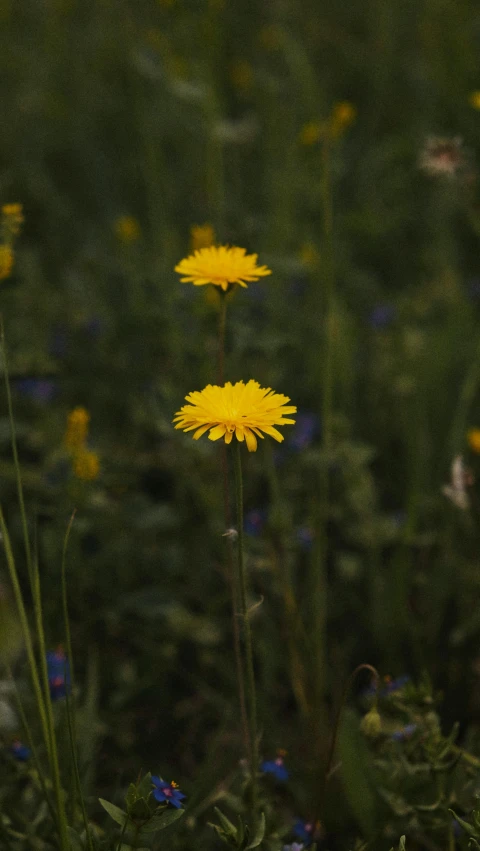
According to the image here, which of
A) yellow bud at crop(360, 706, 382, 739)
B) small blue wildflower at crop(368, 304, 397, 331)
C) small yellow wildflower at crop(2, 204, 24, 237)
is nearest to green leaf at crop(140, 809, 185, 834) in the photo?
yellow bud at crop(360, 706, 382, 739)

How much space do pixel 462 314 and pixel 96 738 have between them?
4.26ft

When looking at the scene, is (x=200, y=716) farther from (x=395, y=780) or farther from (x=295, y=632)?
(x=395, y=780)

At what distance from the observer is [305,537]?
1.64 meters


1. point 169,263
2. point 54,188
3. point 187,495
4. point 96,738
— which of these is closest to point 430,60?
point 54,188

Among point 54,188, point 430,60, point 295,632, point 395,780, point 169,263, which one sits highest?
point 430,60

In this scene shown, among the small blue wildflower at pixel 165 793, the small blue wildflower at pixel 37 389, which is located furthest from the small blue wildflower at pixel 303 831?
the small blue wildflower at pixel 37 389

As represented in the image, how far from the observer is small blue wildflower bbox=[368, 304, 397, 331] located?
2.22 m

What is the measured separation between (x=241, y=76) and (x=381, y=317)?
153 centimetres

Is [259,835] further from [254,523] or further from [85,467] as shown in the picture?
[254,523]

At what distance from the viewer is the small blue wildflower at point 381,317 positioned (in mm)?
2221

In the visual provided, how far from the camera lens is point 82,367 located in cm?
206

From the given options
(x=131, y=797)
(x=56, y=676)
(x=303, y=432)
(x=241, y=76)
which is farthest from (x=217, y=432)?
(x=241, y=76)

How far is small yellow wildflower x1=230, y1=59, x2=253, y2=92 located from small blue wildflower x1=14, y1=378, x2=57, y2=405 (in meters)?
1.81

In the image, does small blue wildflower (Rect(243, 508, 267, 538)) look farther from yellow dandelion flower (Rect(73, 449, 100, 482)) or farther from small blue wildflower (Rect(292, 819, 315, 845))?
small blue wildflower (Rect(292, 819, 315, 845))
